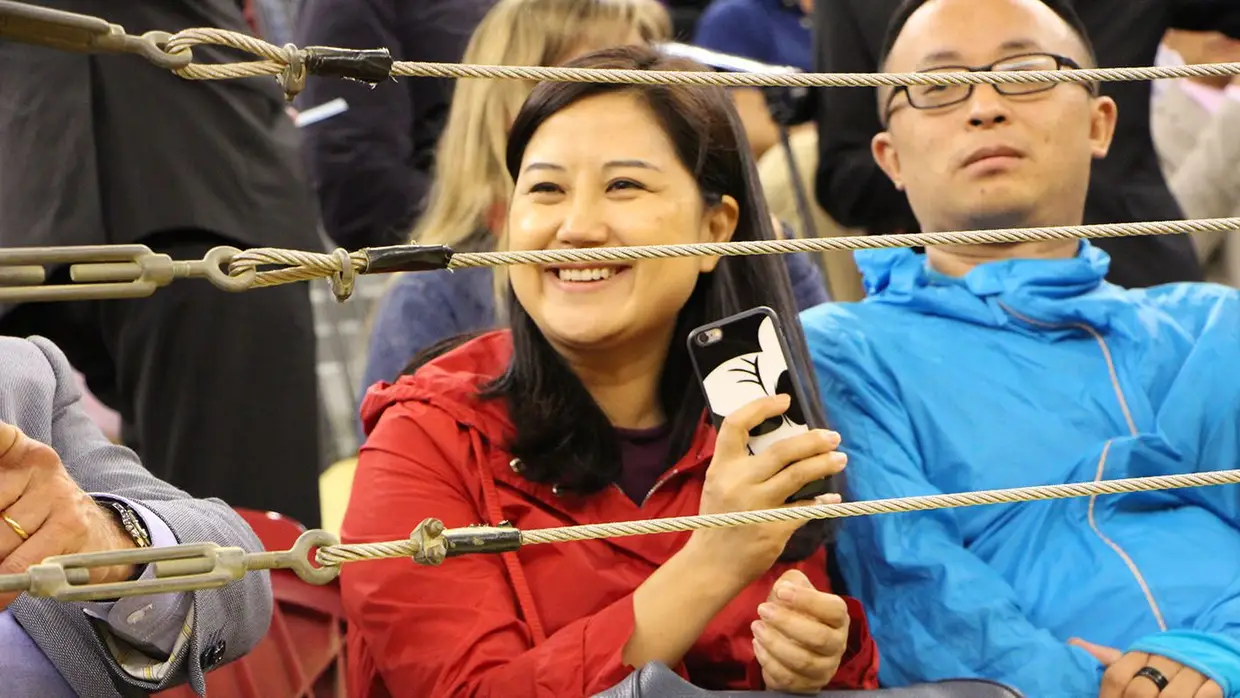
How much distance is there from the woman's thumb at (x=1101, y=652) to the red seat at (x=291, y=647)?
23.6 inches

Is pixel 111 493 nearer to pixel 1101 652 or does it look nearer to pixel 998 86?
pixel 1101 652

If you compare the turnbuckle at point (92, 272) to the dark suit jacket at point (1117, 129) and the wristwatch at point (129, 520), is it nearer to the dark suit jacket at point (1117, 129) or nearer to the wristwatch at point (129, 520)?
the wristwatch at point (129, 520)

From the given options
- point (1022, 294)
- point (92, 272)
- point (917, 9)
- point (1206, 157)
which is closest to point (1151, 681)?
point (1022, 294)

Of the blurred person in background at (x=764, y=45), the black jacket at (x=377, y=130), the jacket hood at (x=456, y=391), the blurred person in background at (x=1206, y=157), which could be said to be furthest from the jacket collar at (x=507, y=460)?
the blurred person in background at (x=1206, y=157)

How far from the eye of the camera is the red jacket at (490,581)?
1.19m

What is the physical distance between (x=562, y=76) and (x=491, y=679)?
0.44 meters

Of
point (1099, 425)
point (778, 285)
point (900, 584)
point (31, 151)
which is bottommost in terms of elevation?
point (900, 584)

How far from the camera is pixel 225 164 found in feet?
6.06

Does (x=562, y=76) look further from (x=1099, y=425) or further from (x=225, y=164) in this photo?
(x=225, y=164)

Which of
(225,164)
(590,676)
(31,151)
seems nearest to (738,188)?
(590,676)

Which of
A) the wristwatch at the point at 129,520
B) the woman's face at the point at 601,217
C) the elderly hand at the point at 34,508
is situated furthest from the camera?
the woman's face at the point at 601,217

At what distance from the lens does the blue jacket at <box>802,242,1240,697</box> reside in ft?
4.38

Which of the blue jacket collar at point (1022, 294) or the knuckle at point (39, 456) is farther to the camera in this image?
the blue jacket collar at point (1022, 294)

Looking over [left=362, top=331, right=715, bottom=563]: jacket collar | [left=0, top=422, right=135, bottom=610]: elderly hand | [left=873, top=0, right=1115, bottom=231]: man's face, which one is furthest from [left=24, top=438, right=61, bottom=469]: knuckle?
[left=873, top=0, right=1115, bottom=231]: man's face
